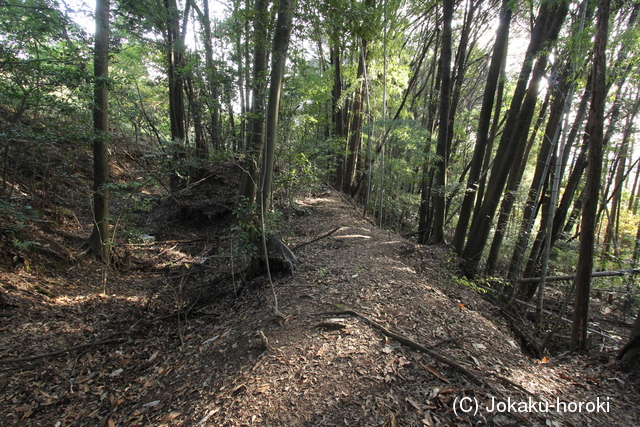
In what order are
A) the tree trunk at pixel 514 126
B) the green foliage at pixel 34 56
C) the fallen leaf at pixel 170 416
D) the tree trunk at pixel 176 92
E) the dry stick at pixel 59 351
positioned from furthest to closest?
the tree trunk at pixel 176 92 < the tree trunk at pixel 514 126 < the green foliage at pixel 34 56 < the dry stick at pixel 59 351 < the fallen leaf at pixel 170 416

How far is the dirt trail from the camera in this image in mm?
2266

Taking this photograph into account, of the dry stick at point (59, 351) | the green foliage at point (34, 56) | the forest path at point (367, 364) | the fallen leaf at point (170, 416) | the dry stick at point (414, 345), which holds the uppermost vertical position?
the green foliage at point (34, 56)

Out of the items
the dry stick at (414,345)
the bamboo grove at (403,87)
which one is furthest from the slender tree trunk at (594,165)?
the dry stick at (414,345)

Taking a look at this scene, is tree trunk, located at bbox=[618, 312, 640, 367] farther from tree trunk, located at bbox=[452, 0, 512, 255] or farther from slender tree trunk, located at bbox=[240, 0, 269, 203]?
slender tree trunk, located at bbox=[240, 0, 269, 203]

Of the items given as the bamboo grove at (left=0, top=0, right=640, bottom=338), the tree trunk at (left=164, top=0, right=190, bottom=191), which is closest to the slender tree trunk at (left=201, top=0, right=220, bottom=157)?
the bamboo grove at (left=0, top=0, right=640, bottom=338)

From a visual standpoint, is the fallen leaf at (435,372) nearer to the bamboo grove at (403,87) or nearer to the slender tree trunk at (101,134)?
the bamboo grove at (403,87)

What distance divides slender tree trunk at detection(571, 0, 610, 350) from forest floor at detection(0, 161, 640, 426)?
80cm

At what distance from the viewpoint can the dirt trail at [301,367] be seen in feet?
7.43

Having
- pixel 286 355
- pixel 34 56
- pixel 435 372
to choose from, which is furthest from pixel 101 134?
pixel 435 372

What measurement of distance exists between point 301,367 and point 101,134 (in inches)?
199

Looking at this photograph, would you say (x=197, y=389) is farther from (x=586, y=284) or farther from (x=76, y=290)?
(x=586, y=284)

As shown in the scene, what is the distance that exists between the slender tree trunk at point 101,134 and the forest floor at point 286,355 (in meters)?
0.50

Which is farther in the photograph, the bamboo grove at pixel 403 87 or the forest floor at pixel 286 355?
the bamboo grove at pixel 403 87

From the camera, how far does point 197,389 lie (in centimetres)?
274
